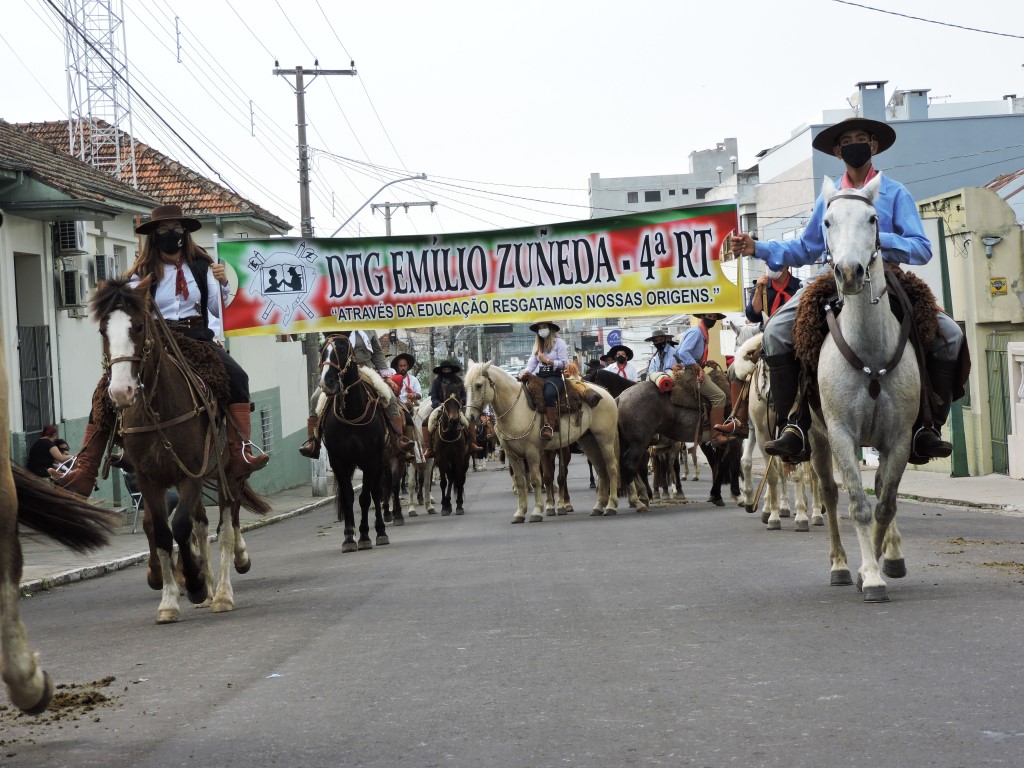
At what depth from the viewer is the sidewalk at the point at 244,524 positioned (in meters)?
15.4

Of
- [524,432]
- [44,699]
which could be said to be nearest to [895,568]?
[44,699]

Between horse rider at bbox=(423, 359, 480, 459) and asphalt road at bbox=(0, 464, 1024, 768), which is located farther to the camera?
horse rider at bbox=(423, 359, 480, 459)

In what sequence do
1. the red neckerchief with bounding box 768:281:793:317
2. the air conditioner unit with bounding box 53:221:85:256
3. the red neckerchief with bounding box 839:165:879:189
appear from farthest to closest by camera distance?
the air conditioner unit with bounding box 53:221:85:256
the red neckerchief with bounding box 768:281:793:317
the red neckerchief with bounding box 839:165:879:189

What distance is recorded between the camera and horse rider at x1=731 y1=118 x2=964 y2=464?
905cm

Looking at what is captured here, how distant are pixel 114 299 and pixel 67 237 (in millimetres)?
16075

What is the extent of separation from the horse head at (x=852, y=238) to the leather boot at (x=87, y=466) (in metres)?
5.96

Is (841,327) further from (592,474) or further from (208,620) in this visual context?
(592,474)

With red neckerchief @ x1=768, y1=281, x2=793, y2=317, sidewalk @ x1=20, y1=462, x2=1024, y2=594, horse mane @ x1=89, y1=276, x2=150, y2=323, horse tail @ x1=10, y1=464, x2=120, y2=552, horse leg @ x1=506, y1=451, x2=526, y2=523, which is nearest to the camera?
horse tail @ x1=10, y1=464, x2=120, y2=552

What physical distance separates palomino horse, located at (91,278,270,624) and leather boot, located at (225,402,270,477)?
19 centimetres

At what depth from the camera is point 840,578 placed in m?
9.48

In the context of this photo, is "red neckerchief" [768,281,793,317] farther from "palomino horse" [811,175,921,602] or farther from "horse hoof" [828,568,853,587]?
"palomino horse" [811,175,921,602]

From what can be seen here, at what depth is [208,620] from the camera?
10094 millimetres

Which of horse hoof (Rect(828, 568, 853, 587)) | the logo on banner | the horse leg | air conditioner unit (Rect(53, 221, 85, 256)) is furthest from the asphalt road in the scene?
air conditioner unit (Rect(53, 221, 85, 256))

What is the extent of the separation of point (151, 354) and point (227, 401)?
1038 mm
